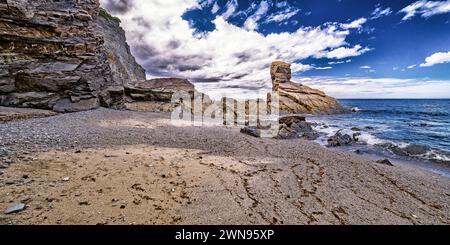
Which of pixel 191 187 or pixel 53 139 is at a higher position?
pixel 53 139

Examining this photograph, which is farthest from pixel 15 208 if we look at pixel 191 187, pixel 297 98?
pixel 297 98

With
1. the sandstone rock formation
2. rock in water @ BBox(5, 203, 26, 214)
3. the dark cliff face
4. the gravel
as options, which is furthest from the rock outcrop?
rock in water @ BBox(5, 203, 26, 214)

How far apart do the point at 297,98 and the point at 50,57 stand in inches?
1777

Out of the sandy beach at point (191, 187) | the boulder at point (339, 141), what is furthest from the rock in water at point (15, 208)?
the boulder at point (339, 141)

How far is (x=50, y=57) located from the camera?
60.8ft

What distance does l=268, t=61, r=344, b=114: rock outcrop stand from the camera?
4997 cm

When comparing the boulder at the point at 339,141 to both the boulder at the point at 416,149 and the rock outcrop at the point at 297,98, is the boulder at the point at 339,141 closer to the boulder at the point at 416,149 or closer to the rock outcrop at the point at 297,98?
the boulder at the point at 416,149

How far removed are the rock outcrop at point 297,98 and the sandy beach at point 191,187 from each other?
42170mm

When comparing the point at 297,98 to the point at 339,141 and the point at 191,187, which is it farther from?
the point at 191,187
